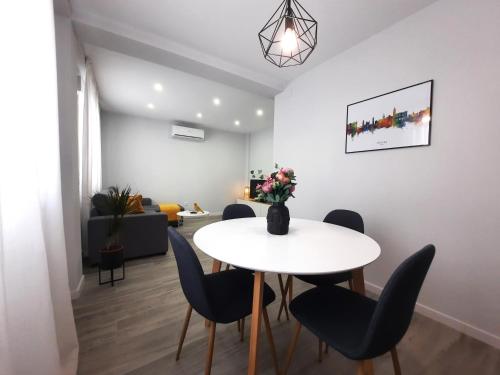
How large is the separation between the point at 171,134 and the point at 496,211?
5.59m

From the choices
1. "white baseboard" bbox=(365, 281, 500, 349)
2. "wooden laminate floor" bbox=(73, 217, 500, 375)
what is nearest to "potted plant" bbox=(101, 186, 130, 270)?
"wooden laminate floor" bbox=(73, 217, 500, 375)

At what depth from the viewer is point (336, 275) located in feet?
4.88

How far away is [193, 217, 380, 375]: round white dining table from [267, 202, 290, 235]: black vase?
42 millimetres

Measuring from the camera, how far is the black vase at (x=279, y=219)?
1358 millimetres

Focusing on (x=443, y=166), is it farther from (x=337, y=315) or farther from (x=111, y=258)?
(x=111, y=258)

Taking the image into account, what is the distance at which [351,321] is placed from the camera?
959 mm

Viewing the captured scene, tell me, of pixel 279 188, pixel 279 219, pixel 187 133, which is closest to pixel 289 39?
pixel 279 188

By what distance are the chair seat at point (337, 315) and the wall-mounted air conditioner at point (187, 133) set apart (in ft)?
16.4

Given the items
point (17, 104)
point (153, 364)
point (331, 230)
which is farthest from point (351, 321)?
point (17, 104)

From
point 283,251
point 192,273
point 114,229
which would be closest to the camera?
point 192,273

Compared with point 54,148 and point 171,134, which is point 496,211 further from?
point 171,134

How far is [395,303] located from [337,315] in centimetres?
34

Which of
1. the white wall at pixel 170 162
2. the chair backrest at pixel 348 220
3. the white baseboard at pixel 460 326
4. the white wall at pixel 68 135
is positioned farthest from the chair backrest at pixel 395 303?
the white wall at pixel 170 162

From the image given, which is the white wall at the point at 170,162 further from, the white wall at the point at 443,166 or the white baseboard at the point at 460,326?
the white baseboard at the point at 460,326
